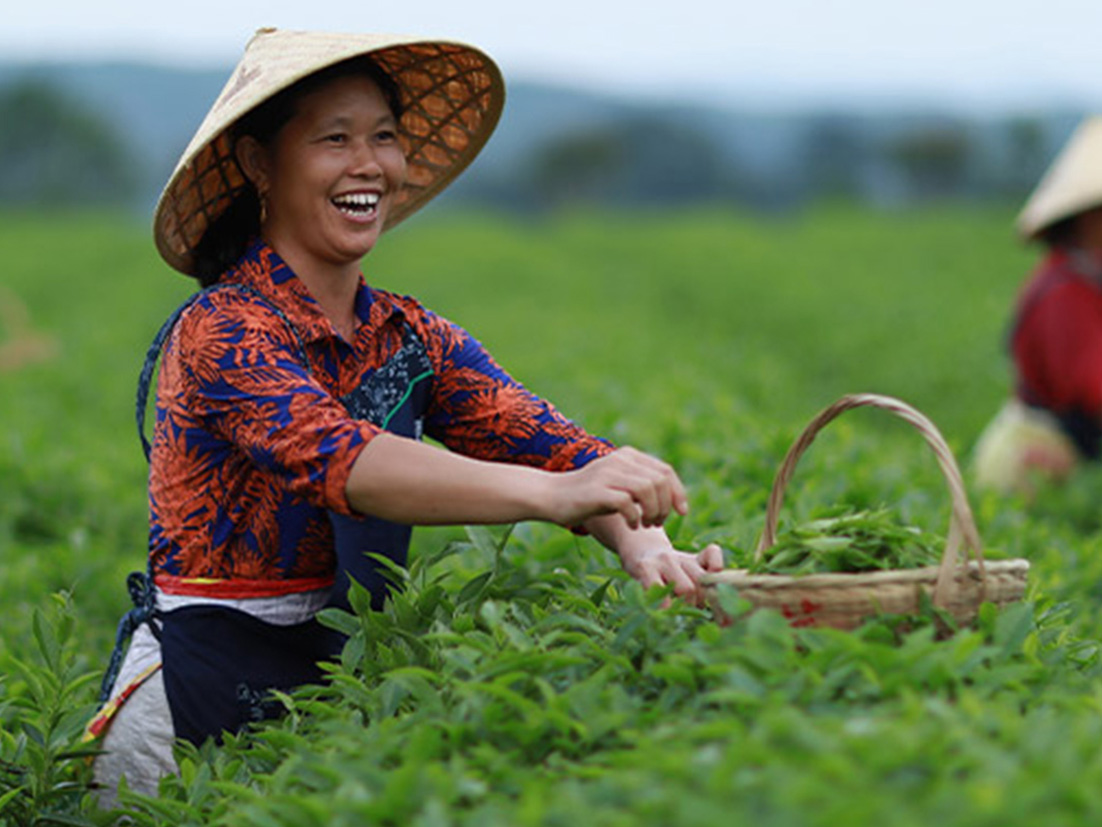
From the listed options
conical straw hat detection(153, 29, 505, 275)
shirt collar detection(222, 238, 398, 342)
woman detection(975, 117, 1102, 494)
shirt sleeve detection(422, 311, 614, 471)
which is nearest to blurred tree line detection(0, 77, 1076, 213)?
woman detection(975, 117, 1102, 494)

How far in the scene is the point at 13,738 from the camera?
344 cm

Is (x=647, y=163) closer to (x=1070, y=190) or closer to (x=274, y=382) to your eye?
(x=1070, y=190)

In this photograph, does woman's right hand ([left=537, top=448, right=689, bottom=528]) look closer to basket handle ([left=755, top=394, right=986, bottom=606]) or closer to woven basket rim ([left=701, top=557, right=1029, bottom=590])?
woven basket rim ([left=701, top=557, right=1029, bottom=590])

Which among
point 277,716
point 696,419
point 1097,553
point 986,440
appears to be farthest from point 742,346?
point 277,716

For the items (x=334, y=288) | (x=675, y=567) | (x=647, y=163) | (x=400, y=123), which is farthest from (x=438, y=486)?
(x=647, y=163)

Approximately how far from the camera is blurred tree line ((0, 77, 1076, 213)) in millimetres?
77500

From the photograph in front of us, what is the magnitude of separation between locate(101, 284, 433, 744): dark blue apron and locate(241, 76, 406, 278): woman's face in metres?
0.19

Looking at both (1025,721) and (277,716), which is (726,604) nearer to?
(1025,721)

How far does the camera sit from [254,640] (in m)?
3.33

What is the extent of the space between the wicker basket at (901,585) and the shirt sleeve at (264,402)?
2.25ft

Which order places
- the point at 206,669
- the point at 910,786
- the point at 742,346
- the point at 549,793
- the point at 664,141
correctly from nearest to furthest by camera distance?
the point at 910,786 → the point at 549,793 → the point at 206,669 → the point at 742,346 → the point at 664,141

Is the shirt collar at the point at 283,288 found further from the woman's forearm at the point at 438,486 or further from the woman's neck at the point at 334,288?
the woman's forearm at the point at 438,486

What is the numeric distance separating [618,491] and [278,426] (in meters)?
0.63

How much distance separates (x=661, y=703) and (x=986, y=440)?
5.68 m
